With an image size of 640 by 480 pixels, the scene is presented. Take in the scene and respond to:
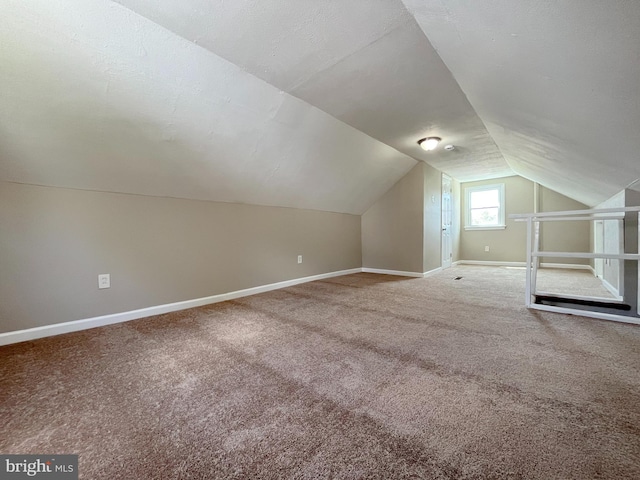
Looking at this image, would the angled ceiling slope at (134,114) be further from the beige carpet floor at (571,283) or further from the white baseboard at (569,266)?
the white baseboard at (569,266)

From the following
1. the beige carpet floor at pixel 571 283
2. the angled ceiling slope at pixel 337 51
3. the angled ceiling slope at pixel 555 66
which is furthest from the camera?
the beige carpet floor at pixel 571 283

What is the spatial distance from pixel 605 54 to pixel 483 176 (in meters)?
5.31

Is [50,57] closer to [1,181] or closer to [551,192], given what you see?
[1,181]

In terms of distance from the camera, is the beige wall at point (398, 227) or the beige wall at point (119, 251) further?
the beige wall at point (398, 227)

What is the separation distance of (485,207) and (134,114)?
273 inches

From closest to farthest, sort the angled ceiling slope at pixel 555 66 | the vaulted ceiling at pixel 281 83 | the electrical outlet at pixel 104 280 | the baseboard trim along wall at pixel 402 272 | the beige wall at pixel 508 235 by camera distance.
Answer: the angled ceiling slope at pixel 555 66
the vaulted ceiling at pixel 281 83
the electrical outlet at pixel 104 280
the baseboard trim along wall at pixel 402 272
the beige wall at pixel 508 235

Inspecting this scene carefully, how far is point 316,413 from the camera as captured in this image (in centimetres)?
116

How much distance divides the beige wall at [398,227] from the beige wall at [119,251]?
7.00ft

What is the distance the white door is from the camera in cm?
556

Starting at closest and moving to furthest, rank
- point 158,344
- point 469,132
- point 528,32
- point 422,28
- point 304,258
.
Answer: point 528,32, point 422,28, point 158,344, point 469,132, point 304,258

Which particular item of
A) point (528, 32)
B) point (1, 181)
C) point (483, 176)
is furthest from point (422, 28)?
point (483, 176)

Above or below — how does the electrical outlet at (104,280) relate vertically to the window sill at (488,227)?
below

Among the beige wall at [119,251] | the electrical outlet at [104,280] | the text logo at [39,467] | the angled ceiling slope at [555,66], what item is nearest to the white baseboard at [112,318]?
A: the beige wall at [119,251]

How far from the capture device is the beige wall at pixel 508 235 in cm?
583
